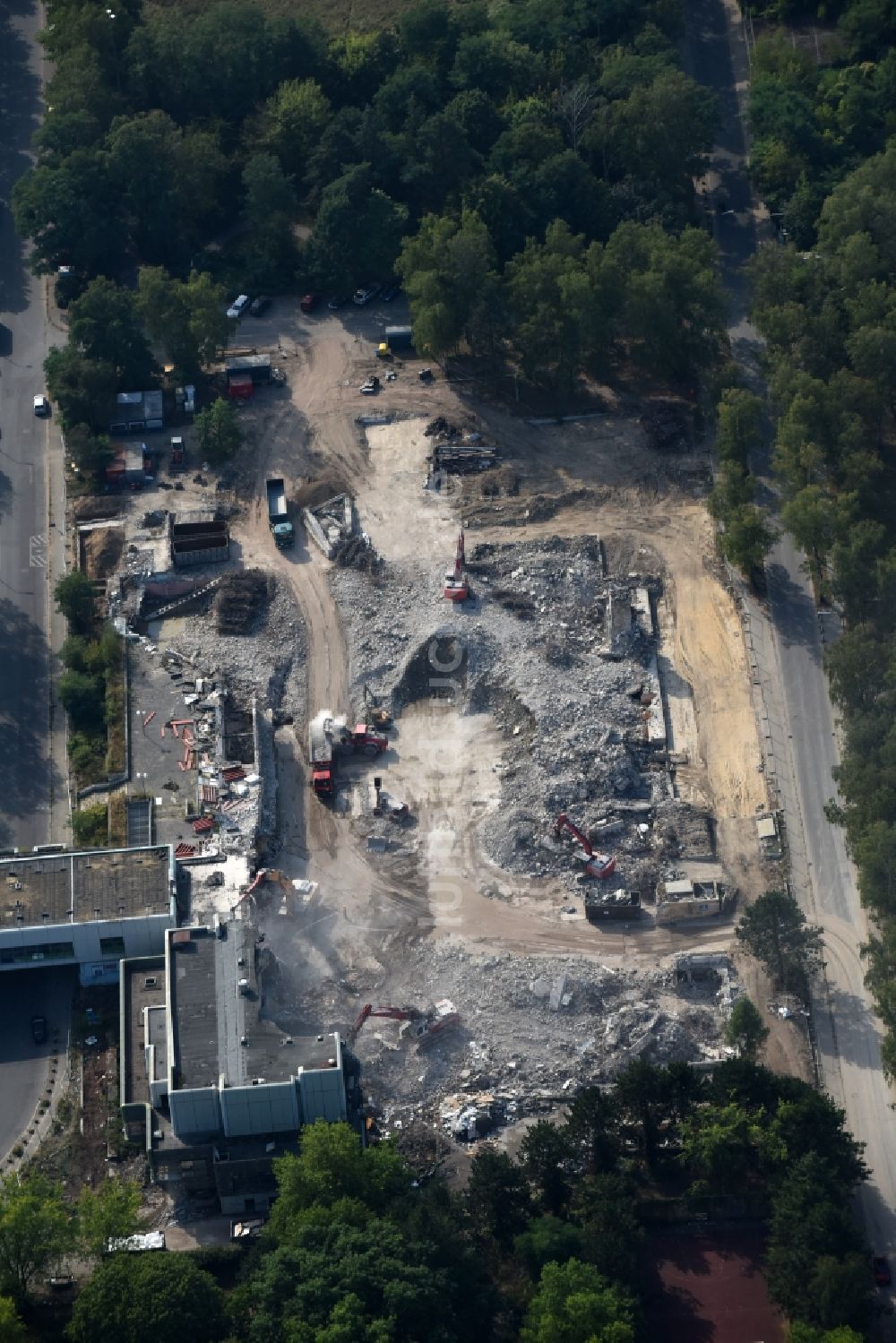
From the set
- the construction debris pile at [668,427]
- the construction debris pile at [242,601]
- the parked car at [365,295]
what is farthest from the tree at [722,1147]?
the parked car at [365,295]

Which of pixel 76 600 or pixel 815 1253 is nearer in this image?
pixel 815 1253

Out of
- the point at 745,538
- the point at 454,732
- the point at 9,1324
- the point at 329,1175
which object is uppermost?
the point at 745,538

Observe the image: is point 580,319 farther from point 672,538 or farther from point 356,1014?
point 356,1014

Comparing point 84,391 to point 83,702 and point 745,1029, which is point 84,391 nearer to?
point 83,702

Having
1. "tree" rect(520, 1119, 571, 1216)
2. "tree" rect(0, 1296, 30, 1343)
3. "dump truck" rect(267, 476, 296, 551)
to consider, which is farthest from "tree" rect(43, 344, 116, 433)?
"tree" rect(0, 1296, 30, 1343)

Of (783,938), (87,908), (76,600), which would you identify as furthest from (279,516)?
(783,938)

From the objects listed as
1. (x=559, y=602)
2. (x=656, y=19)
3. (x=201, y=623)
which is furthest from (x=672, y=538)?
(x=656, y=19)

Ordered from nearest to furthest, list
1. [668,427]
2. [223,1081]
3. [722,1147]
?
[223,1081] → [722,1147] → [668,427]
